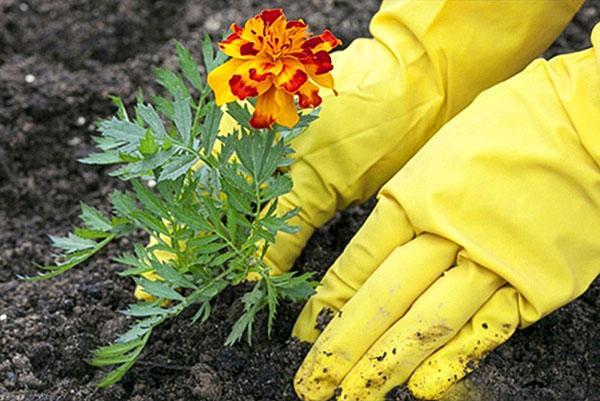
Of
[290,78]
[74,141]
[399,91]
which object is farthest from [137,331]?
[74,141]

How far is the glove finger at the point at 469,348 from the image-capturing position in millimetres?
1772

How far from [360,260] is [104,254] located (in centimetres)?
71

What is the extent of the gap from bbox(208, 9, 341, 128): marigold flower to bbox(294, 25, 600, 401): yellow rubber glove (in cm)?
33

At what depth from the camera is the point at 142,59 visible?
2.95m

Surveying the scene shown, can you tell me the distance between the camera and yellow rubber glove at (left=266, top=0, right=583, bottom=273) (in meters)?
2.10

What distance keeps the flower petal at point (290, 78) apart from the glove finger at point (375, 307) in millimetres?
412

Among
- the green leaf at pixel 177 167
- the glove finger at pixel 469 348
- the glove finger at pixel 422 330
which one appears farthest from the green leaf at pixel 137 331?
the glove finger at pixel 469 348

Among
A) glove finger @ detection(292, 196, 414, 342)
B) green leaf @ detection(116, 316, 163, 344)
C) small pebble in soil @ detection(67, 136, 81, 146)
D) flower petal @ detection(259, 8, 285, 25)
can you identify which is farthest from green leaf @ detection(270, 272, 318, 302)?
small pebble in soil @ detection(67, 136, 81, 146)

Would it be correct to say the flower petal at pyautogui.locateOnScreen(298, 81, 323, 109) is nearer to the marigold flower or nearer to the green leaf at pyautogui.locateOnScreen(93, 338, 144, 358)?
the marigold flower

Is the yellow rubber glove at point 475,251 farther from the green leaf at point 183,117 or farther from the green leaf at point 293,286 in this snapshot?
the green leaf at point 183,117

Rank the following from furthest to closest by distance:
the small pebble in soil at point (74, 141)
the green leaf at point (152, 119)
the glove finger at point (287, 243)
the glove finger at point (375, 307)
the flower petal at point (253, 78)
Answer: the small pebble in soil at point (74, 141) → the glove finger at point (287, 243) → the glove finger at point (375, 307) → the green leaf at point (152, 119) → the flower petal at point (253, 78)

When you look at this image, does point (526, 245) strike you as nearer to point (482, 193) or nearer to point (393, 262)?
point (482, 193)

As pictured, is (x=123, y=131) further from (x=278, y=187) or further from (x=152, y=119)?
(x=278, y=187)

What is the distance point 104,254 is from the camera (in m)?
2.33
